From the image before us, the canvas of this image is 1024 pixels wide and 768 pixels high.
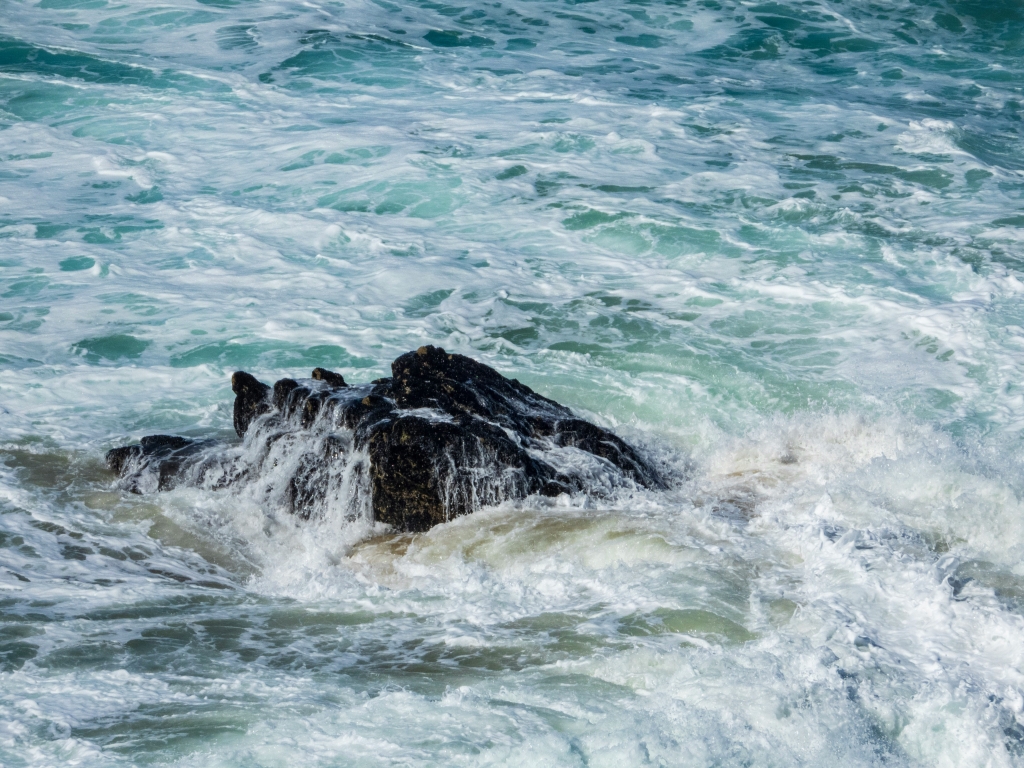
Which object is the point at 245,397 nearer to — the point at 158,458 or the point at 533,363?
the point at 158,458

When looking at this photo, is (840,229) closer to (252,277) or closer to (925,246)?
(925,246)

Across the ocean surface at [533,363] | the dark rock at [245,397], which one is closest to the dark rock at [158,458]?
the ocean surface at [533,363]

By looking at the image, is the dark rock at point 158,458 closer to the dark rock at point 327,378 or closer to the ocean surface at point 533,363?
the ocean surface at point 533,363

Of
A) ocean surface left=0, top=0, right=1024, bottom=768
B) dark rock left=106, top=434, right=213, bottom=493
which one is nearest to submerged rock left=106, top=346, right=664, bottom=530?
dark rock left=106, top=434, right=213, bottom=493

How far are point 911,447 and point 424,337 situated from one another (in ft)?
13.9

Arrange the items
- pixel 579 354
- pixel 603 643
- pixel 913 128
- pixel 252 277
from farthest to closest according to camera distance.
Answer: pixel 913 128, pixel 252 277, pixel 579 354, pixel 603 643

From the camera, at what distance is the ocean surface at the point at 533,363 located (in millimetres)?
3836

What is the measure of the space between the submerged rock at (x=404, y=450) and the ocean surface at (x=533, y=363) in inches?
7.4

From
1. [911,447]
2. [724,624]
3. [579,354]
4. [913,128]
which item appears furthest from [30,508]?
[913,128]

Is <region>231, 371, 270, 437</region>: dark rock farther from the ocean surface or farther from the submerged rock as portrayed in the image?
the ocean surface

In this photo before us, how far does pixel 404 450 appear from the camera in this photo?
6059mm

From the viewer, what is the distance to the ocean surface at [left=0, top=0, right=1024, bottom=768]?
12.6 ft

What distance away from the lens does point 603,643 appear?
4324 millimetres

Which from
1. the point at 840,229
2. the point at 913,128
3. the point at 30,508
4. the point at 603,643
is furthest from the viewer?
the point at 913,128
